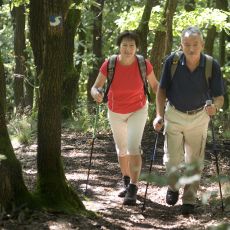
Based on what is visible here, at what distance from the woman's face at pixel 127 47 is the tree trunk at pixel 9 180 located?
1.91 metres

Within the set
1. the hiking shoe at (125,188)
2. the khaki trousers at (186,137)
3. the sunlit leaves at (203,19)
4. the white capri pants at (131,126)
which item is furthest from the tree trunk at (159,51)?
the khaki trousers at (186,137)

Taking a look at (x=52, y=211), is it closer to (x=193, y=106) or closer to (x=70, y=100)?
(x=193, y=106)

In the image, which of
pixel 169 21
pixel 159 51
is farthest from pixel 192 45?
pixel 159 51

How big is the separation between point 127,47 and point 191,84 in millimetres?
1047

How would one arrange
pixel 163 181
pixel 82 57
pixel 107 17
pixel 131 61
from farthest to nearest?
pixel 107 17 < pixel 82 57 < pixel 131 61 < pixel 163 181

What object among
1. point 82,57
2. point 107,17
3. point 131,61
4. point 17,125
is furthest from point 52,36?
point 107,17

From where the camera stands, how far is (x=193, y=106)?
5.77 metres

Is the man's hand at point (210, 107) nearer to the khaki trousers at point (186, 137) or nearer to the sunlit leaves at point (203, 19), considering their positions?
the khaki trousers at point (186, 137)

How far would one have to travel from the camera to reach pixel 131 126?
6.41 meters

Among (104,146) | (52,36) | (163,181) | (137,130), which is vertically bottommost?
(104,146)

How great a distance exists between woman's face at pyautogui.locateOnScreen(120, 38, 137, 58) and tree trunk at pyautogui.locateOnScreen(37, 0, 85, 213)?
134 cm

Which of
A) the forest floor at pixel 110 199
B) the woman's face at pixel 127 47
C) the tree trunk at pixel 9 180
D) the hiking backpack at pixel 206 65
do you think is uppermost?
the woman's face at pixel 127 47

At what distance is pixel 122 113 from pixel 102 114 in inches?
285

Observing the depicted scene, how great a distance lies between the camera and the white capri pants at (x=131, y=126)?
20.9 feet
